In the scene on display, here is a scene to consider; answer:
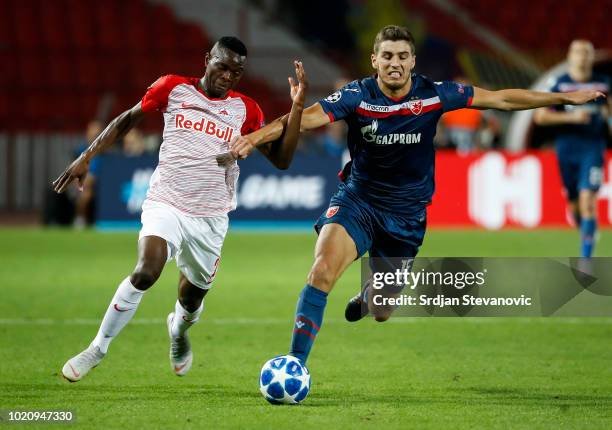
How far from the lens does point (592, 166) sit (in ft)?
42.0

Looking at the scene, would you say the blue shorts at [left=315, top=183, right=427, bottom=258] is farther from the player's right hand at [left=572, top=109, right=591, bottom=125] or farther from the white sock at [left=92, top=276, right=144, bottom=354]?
the player's right hand at [left=572, top=109, right=591, bottom=125]

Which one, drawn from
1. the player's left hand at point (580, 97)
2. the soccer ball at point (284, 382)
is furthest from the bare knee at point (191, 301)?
the player's left hand at point (580, 97)

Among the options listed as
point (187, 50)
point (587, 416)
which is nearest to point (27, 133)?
point (187, 50)

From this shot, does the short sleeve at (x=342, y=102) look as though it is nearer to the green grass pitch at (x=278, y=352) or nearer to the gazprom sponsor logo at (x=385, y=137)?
the gazprom sponsor logo at (x=385, y=137)

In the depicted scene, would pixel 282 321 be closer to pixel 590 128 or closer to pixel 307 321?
pixel 307 321

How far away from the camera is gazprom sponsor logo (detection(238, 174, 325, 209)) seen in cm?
1958

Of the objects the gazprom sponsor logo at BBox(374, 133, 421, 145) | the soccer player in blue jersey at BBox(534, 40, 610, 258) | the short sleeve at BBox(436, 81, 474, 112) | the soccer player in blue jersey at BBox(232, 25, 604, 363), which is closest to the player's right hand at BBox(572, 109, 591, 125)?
the soccer player in blue jersey at BBox(534, 40, 610, 258)

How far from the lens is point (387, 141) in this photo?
7.09 meters

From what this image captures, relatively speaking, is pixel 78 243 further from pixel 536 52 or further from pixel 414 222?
pixel 536 52

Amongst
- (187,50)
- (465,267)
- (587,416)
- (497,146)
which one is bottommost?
(587,416)

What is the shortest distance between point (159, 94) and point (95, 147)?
56 cm

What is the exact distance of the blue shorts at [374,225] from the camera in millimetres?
7004

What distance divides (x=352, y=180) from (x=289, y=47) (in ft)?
65.2

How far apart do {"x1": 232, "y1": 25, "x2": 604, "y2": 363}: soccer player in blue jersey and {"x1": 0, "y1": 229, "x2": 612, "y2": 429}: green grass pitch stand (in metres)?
0.83
